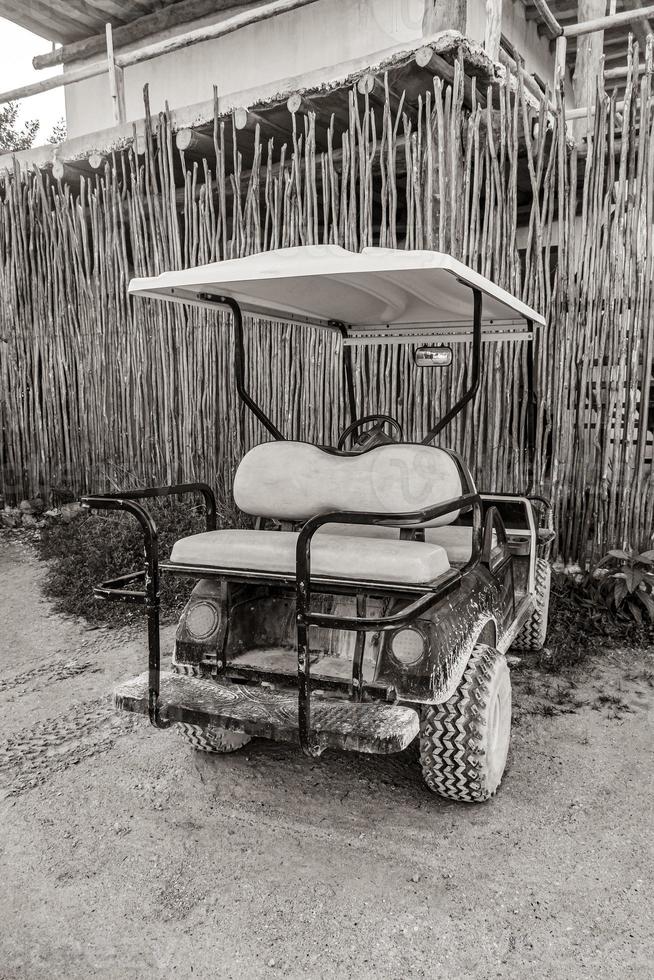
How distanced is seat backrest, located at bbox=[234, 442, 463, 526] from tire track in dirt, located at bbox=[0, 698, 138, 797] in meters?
1.16

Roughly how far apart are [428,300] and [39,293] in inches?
184

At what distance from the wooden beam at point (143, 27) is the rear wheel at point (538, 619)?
25.6ft

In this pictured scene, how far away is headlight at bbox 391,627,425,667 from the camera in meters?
2.52

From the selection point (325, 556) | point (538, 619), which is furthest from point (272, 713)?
point (538, 619)

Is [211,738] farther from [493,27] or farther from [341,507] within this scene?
[493,27]

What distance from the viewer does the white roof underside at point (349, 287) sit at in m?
2.59

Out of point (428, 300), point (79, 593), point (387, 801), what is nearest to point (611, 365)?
point (428, 300)

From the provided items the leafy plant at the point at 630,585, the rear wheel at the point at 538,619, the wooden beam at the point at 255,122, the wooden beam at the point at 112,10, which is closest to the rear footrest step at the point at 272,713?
the rear wheel at the point at 538,619

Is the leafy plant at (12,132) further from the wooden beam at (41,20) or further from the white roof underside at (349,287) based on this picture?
the white roof underside at (349,287)

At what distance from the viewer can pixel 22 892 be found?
2.23 metres

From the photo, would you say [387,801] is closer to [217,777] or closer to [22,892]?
[217,777]

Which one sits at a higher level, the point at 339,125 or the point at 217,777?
the point at 339,125

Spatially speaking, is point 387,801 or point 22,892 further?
point 387,801

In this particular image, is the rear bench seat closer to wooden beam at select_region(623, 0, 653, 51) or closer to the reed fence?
the reed fence
